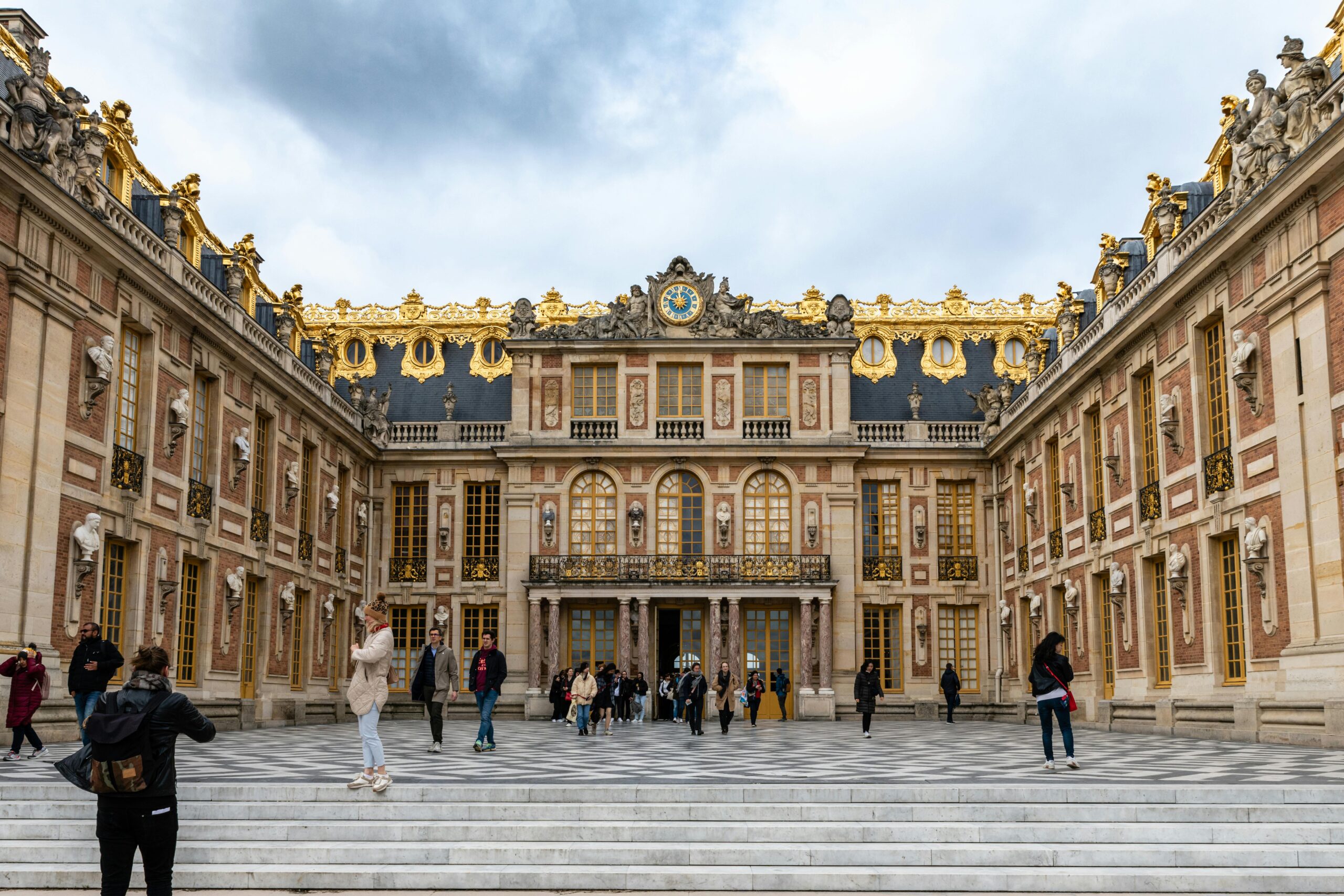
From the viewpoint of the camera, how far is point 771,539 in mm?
33406

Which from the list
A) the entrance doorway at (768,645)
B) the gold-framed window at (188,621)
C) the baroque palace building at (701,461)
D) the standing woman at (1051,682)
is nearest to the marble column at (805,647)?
the baroque palace building at (701,461)

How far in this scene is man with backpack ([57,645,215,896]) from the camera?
6.82m

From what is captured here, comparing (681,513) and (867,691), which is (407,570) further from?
(867,691)

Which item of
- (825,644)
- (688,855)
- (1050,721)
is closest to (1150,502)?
(1050,721)

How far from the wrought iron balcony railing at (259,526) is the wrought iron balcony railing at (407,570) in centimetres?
835

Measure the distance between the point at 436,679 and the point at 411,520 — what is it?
19.1m

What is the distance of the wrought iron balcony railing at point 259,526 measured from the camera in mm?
25031

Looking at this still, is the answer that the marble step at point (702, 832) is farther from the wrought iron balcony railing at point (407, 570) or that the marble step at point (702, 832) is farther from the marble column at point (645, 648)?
the wrought iron balcony railing at point (407, 570)

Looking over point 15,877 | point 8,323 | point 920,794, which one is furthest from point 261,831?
point 8,323

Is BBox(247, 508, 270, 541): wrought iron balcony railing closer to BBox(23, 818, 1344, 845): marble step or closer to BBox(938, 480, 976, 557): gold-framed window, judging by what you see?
BBox(23, 818, 1344, 845): marble step

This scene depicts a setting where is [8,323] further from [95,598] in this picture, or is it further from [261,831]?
[261,831]

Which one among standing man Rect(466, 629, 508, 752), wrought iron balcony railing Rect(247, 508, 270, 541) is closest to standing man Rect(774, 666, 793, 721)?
wrought iron balcony railing Rect(247, 508, 270, 541)

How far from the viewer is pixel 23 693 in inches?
558

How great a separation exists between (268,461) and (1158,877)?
68.5 ft
